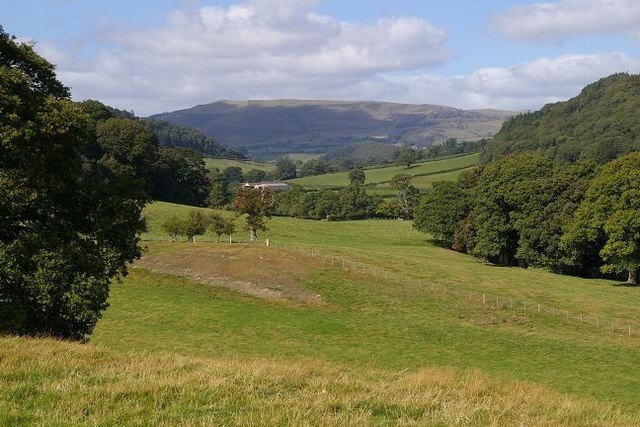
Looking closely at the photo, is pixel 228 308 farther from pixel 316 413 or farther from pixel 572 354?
pixel 316 413

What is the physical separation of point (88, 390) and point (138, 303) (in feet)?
135

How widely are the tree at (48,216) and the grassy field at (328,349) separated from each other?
4597 mm

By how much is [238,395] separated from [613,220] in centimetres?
7453

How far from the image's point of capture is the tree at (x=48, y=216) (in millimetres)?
21938

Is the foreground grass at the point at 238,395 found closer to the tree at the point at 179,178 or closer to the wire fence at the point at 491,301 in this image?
the wire fence at the point at 491,301

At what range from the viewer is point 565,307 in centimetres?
5984

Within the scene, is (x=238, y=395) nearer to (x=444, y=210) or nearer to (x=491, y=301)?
(x=491, y=301)

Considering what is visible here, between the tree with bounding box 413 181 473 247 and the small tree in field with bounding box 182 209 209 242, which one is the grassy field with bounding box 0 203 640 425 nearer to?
the tree with bounding box 413 181 473 247

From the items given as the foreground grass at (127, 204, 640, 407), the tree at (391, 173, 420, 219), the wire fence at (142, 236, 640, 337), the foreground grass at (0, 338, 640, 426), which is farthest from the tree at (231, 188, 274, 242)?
the tree at (391, 173, 420, 219)

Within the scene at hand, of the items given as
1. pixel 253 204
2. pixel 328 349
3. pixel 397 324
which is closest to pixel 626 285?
pixel 397 324

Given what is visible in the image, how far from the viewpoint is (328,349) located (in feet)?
135

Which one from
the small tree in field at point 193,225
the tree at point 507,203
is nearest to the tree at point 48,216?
the small tree in field at point 193,225

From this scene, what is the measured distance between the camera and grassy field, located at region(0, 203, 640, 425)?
1247 centimetres

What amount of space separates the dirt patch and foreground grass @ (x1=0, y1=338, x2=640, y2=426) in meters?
38.5
